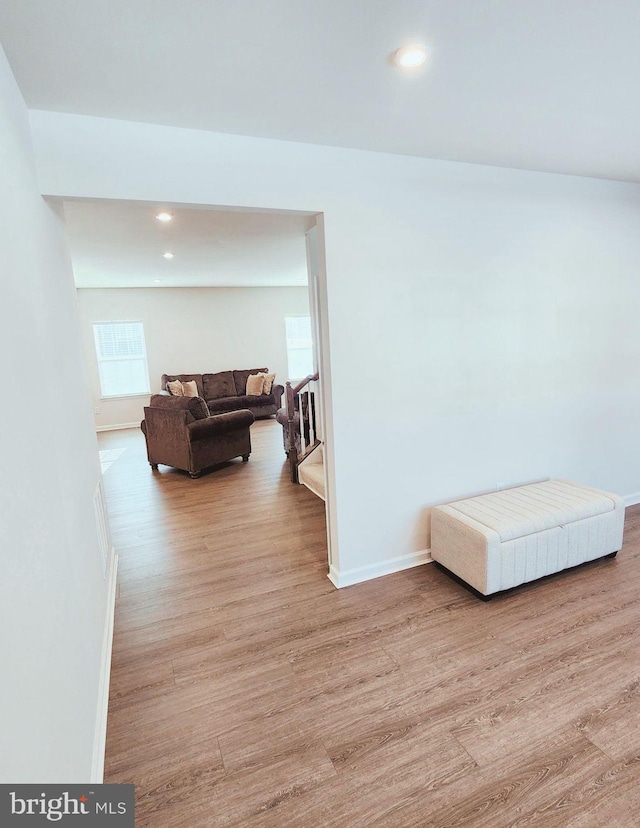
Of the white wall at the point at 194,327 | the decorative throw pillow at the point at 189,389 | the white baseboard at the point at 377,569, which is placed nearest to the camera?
the white baseboard at the point at 377,569

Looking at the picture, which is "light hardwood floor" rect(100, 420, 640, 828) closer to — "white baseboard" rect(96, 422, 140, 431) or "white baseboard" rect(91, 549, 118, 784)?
"white baseboard" rect(91, 549, 118, 784)

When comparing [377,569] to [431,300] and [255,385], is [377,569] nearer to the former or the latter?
[431,300]

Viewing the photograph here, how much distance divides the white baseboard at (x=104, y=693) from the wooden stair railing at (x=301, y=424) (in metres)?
2.35

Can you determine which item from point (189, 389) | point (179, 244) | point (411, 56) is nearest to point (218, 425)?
point (179, 244)

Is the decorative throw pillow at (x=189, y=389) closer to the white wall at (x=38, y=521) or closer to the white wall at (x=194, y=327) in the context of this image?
the white wall at (x=194, y=327)

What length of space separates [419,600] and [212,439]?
10.7 ft

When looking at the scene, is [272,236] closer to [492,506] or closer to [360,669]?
[492,506]

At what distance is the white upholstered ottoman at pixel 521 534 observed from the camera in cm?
231

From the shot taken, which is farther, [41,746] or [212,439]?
[212,439]

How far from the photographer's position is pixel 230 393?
8.19 metres

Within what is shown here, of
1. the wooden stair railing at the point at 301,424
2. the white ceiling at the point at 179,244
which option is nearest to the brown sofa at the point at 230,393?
the white ceiling at the point at 179,244

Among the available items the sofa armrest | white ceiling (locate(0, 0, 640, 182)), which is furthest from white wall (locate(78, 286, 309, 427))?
white ceiling (locate(0, 0, 640, 182))

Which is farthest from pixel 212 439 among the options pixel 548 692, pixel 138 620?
pixel 548 692

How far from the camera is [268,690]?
1.83 metres
